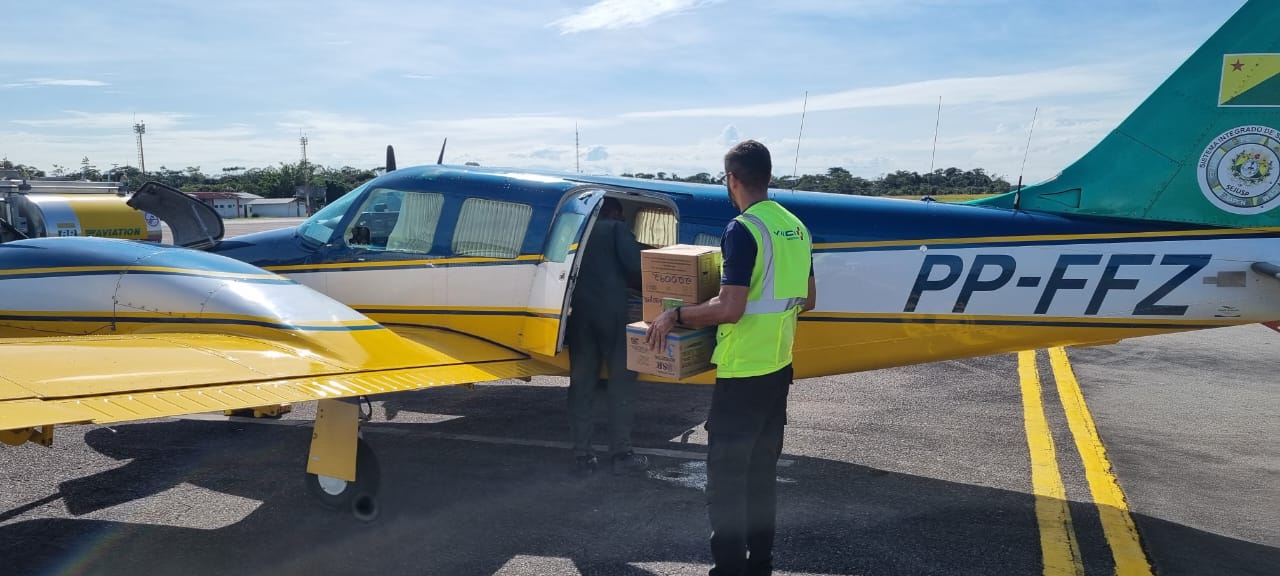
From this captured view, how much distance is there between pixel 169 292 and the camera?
18.7 feet

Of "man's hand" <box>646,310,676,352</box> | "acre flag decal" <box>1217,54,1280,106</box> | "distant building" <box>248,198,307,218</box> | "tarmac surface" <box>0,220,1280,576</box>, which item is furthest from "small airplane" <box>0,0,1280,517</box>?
"distant building" <box>248,198,307,218</box>

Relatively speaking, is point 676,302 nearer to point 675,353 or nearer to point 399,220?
point 675,353

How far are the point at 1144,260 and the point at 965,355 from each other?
1282 millimetres

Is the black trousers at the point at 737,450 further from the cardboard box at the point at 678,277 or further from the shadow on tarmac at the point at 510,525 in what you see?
the shadow on tarmac at the point at 510,525

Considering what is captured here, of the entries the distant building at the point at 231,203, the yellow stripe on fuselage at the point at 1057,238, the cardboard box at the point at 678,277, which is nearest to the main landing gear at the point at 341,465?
A: the cardboard box at the point at 678,277

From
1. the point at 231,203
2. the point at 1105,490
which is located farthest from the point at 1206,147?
the point at 231,203

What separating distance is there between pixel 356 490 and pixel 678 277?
260 centimetres

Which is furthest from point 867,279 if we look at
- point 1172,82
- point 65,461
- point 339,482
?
point 65,461

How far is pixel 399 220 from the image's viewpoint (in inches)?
270

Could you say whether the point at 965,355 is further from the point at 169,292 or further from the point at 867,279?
the point at 169,292

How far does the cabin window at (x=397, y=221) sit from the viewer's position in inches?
265

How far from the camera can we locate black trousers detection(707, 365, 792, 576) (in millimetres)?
3582

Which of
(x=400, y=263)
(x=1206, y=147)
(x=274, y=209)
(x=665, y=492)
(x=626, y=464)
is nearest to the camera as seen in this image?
(x=665, y=492)

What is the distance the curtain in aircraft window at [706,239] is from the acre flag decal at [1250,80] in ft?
11.5
